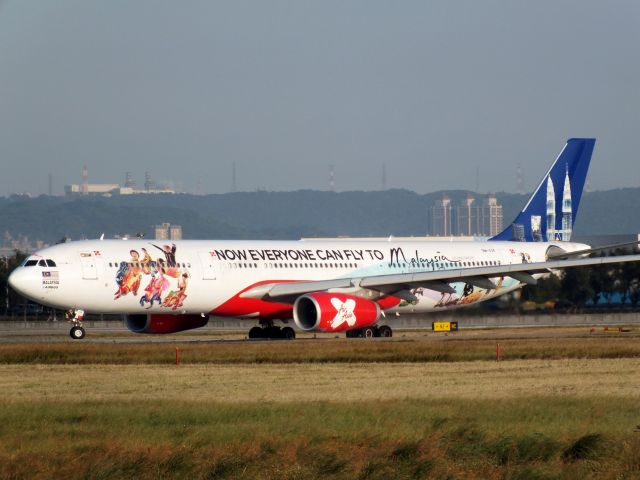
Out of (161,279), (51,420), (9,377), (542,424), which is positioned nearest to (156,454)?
(51,420)

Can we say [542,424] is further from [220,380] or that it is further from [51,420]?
[220,380]

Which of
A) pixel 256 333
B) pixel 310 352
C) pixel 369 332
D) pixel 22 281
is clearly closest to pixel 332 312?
pixel 369 332

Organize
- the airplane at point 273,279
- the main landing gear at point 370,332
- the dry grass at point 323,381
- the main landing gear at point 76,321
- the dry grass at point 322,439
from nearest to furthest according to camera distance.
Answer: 1. the dry grass at point 322,439
2. the dry grass at point 323,381
3. the airplane at point 273,279
4. the main landing gear at point 76,321
5. the main landing gear at point 370,332

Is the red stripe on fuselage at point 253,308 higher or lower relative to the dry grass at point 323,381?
higher

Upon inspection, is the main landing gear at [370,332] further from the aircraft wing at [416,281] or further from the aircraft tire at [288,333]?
the aircraft tire at [288,333]

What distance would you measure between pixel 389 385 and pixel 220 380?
3.99 meters

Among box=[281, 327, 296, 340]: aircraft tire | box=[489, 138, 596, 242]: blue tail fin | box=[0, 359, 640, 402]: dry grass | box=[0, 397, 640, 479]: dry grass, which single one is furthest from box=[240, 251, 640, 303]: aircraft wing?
box=[0, 397, 640, 479]: dry grass

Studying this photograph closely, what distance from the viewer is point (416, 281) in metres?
49.7

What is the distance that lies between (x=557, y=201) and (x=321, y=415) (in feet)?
137

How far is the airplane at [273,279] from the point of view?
46812 millimetres

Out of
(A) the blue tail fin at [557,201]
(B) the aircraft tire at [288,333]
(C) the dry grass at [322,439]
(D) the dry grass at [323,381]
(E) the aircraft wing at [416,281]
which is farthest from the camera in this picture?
(A) the blue tail fin at [557,201]

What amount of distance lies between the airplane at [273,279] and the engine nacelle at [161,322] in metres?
0.04

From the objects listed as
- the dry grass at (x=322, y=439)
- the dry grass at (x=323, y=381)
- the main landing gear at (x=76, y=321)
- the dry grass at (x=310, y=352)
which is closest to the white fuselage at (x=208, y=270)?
the main landing gear at (x=76, y=321)

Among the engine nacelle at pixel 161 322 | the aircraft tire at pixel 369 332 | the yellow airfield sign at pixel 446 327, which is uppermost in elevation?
the engine nacelle at pixel 161 322
